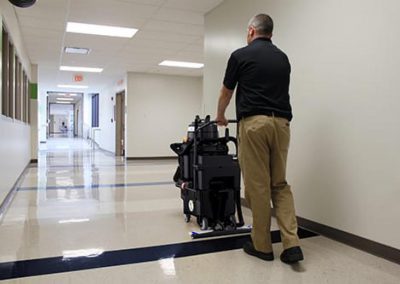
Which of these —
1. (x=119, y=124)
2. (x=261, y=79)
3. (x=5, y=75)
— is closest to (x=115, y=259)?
(x=261, y=79)

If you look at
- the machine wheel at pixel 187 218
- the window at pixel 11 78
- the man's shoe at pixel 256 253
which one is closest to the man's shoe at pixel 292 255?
the man's shoe at pixel 256 253

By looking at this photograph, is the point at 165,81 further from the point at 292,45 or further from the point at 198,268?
the point at 198,268

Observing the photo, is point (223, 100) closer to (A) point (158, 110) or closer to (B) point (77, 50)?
(B) point (77, 50)

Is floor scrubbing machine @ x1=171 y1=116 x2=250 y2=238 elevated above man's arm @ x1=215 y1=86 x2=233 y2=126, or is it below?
below

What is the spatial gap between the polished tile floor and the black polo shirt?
1.03 m

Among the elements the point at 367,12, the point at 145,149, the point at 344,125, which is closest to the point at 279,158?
the point at 344,125

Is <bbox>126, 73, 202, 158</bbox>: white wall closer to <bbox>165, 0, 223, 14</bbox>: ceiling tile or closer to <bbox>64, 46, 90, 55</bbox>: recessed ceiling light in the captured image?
<bbox>64, 46, 90, 55</bbox>: recessed ceiling light

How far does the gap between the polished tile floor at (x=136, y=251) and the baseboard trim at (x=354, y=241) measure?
0.17 ft

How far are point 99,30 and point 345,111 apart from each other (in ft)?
15.3

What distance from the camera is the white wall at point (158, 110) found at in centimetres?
998

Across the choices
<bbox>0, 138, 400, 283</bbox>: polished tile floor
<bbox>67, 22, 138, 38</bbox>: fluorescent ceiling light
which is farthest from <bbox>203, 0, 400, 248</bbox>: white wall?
<bbox>67, 22, 138, 38</bbox>: fluorescent ceiling light

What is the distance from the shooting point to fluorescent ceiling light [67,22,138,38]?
567 cm

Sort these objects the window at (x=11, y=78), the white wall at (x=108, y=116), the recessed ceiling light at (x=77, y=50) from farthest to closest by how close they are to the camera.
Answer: the white wall at (x=108, y=116)
the recessed ceiling light at (x=77, y=50)
the window at (x=11, y=78)

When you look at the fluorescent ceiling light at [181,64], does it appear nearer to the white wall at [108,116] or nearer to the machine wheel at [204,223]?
the white wall at [108,116]
